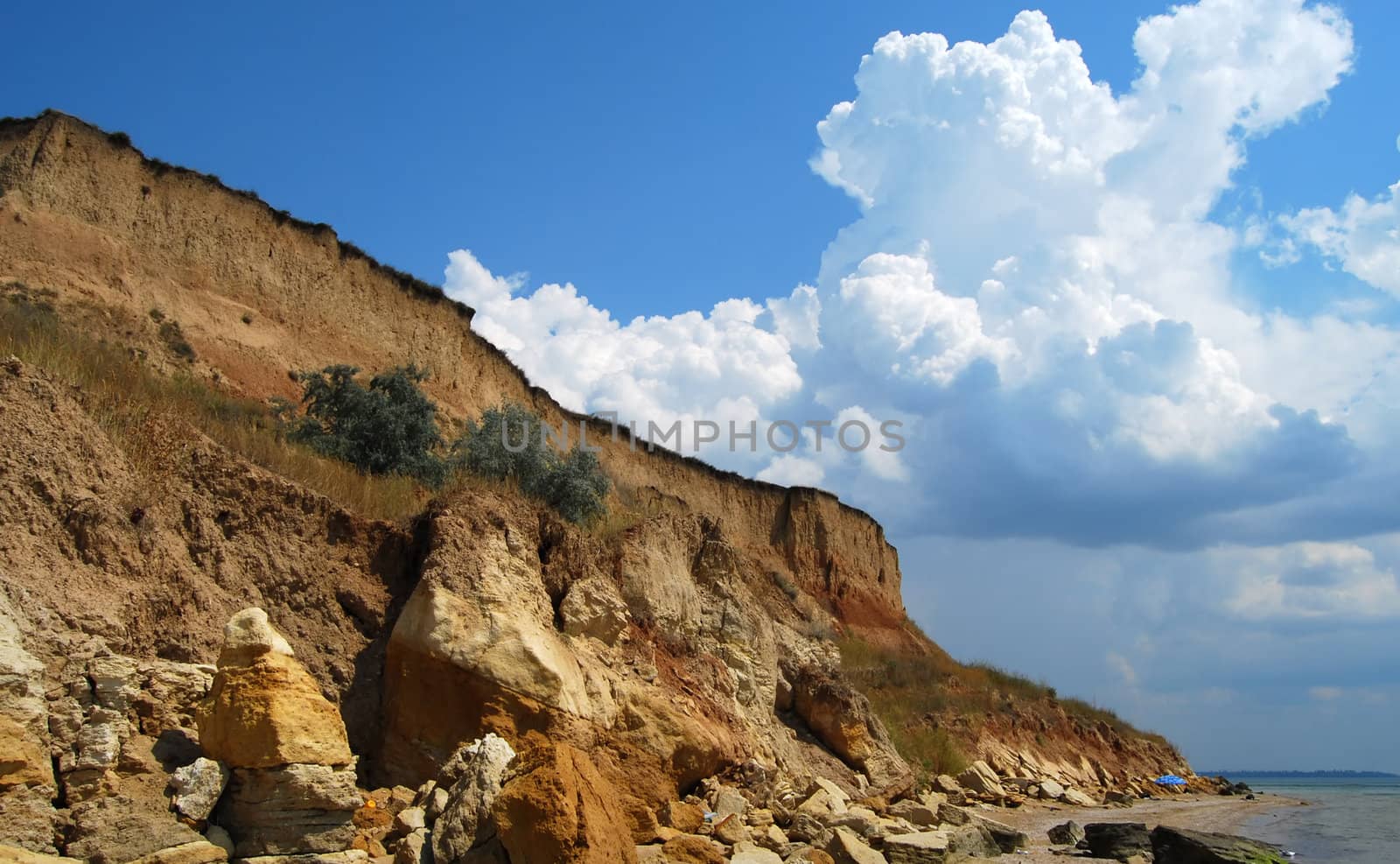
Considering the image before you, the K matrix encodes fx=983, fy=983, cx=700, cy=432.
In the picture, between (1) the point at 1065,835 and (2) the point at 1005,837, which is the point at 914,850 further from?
(1) the point at 1065,835

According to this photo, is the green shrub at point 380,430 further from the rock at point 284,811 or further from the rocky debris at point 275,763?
the rock at point 284,811

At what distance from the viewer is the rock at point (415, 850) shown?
21.7 ft

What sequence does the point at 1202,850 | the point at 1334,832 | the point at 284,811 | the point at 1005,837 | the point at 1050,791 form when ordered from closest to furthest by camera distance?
the point at 284,811, the point at 1202,850, the point at 1005,837, the point at 1334,832, the point at 1050,791

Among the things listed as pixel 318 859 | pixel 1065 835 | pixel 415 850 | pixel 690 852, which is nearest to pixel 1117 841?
pixel 1065 835

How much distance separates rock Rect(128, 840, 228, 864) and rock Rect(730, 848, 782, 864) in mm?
4068

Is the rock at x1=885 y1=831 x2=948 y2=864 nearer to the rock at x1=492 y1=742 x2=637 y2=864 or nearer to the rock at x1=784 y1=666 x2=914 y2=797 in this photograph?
the rock at x1=492 y1=742 x2=637 y2=864

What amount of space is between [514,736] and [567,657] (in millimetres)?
1307

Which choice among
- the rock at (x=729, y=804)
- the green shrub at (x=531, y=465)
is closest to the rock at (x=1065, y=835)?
the rock at (x=729, y=804)

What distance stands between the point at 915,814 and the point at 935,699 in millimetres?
16219

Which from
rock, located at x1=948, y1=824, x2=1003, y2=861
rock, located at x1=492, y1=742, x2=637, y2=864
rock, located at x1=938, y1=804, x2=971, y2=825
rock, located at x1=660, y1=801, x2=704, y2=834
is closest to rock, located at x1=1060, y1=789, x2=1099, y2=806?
rock, located at x1=938, y1=804, x2=971, y2=825

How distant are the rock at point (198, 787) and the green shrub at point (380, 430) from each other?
25.6 feet

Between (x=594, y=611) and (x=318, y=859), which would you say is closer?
(x=318, y=859)

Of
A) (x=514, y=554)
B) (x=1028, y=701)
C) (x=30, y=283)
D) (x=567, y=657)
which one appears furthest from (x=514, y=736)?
(x=1028, y=701)

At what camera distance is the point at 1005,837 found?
13695mm
